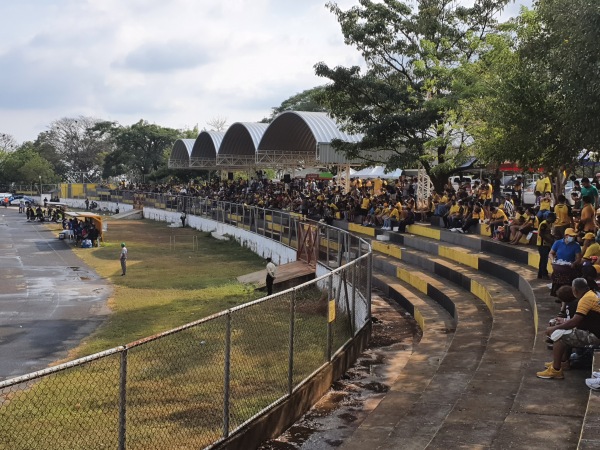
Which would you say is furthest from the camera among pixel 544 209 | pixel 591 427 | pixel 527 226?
pixel 527 226

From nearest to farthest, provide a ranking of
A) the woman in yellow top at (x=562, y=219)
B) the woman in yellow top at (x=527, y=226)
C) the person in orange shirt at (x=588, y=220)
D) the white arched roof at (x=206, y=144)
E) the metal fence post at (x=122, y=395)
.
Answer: the metal fence post at (x=122, y=395) → the person in orange shirt at (x=588, y=220) → the woman in yellow top at (x=562, y=219) → the woman in yellow top at (x=527, y=226) → the white arched roof at (x=206, y=144)

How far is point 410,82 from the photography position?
31.1 meters

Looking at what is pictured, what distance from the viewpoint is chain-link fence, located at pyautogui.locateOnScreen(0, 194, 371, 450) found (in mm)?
7188

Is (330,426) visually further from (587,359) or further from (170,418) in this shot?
(587,359)

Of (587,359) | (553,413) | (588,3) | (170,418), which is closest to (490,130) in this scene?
(588,3)

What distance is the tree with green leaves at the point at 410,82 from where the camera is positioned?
2828 cm

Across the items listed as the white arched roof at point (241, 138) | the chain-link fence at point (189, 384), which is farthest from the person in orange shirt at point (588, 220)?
the white arched roof at point (241, 138)

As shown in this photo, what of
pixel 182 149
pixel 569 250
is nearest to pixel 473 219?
pixel 569 250

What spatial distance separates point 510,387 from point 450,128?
20.7m

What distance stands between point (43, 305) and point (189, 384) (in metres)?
15.1

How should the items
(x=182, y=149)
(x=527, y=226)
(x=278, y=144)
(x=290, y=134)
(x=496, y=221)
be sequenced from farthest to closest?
(x=182, y=149) → (x=278, y=144) → (x=290, y=134) → (x=496, y=221) → (x=527, y=226)

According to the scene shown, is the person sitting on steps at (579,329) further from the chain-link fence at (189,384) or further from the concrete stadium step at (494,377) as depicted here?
the chain-link fence at (189,384)

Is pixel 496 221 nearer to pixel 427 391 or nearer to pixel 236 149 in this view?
pixel 427 391

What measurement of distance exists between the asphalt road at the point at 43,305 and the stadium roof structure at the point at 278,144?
1399 centimetres
